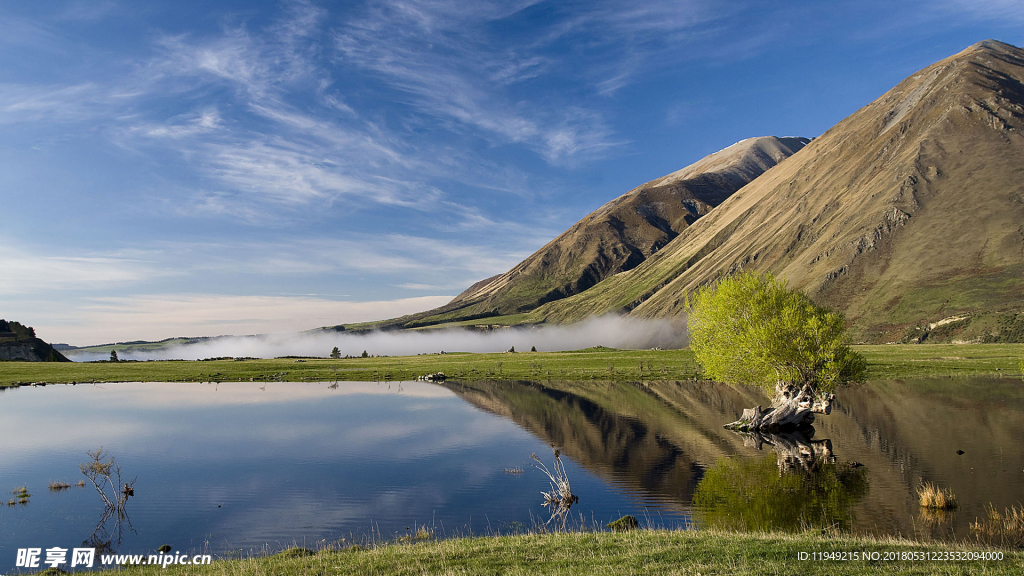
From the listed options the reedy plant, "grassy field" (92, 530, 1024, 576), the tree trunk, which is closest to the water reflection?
"grassy field" (92, 530, 1024, 576)

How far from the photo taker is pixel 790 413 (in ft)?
179

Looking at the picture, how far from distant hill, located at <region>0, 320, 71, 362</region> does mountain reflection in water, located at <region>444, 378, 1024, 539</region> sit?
167050 millimetres

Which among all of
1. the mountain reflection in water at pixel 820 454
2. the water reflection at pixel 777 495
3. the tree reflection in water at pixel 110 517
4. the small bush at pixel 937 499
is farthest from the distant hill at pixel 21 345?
the small bush at pixel 937 499

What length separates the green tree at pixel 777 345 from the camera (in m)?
52.4

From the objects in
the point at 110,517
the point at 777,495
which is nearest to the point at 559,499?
the point at 777,495

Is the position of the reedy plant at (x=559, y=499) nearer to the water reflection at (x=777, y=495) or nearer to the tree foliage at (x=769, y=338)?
the water reflection at (x=777, y=495)

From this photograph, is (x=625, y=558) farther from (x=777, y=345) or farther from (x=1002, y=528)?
(x=777, y=345)

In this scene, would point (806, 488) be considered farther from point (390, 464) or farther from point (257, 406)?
point (257, 406)

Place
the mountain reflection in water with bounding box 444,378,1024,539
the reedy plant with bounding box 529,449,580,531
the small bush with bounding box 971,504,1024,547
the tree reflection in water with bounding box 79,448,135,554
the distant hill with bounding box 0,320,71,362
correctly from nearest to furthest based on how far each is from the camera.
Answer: the small bush with bounding box 971,504,1024,547, the tree reflection in water with bounding box 79,448,135,554, the mountain reflection in water with bounding box 444,378,1024,539, the reedy plant with bounding box 529,449,580,531, the distant hill with bounding box 0,320,71,362

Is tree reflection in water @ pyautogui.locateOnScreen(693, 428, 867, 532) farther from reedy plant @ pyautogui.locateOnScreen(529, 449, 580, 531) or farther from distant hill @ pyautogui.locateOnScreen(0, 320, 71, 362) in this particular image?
distant hill @ pyautogui.locateOnScreen(0, 320, 71, 362)

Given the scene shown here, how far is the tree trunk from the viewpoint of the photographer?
54125 mm

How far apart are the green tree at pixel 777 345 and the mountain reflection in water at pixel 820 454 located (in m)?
4.41

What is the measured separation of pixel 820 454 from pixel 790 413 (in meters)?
12.4

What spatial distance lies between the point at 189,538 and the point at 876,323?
20380 cm
